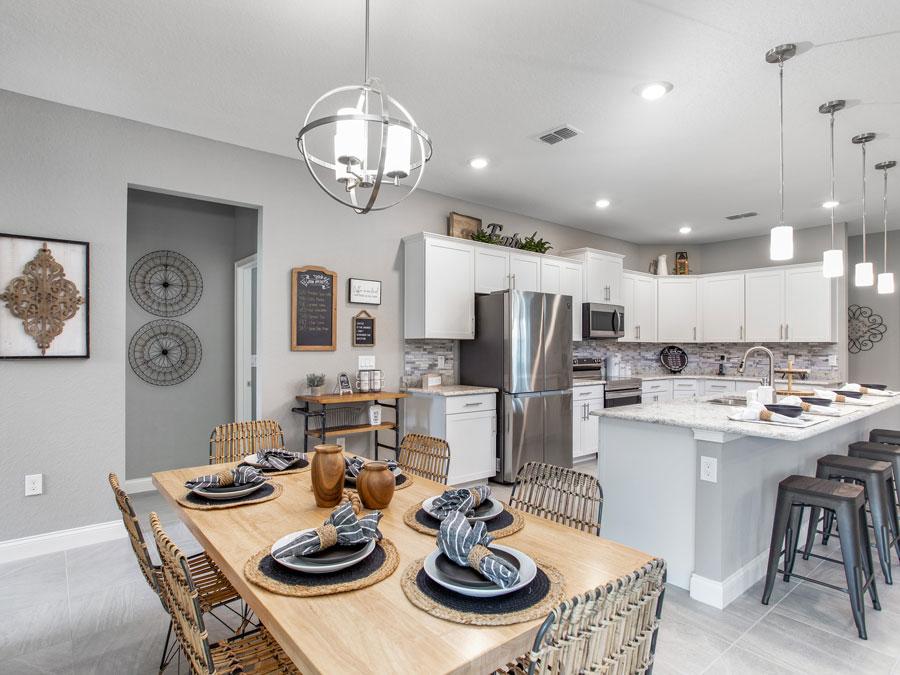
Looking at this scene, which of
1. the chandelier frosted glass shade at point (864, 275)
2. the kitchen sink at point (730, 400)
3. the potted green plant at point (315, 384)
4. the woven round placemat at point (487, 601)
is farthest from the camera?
the potted green plant at point (315, 384)

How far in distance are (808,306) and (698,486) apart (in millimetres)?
4566

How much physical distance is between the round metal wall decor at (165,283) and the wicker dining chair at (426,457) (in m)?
3.13

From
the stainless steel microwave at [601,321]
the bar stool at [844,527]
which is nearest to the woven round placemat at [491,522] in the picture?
the bar stool at [844,527]

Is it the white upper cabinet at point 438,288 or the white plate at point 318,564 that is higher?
the white upper cabinet at point 438,288

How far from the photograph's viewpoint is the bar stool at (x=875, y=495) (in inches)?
103

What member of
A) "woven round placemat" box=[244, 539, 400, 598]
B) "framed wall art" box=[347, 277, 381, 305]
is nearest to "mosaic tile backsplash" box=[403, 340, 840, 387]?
"framed wall art" box=[347, 277, 381, 305]

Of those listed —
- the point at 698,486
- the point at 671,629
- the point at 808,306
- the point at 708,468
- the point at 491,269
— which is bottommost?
the point at 671,629

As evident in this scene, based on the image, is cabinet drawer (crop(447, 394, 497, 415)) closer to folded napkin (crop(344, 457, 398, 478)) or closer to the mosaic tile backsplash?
Answer: the mosaic tile backsplash

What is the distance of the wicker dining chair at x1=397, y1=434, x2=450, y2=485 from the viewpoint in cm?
222

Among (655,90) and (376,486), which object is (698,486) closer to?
(376,486)

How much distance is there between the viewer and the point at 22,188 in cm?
292

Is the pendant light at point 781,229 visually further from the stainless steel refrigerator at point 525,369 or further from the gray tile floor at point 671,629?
the stainless steel refrigerator at point 525,369

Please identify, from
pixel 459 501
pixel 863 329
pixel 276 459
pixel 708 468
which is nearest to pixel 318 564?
pixel 459 501

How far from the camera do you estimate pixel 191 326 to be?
461cm
